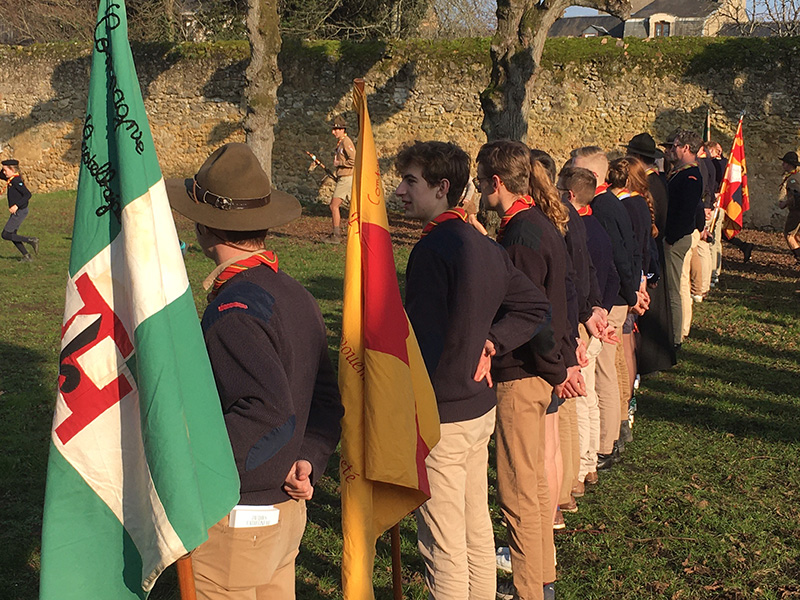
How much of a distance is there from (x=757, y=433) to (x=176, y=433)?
222 inches

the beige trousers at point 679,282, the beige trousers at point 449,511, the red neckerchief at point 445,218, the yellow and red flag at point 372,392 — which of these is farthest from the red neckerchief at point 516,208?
the beige trousers at point 679,282

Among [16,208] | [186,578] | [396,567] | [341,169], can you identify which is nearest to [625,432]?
[396,567]

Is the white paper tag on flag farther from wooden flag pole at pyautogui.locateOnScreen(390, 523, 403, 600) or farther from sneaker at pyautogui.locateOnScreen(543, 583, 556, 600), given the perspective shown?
sneaker at pyautogui.locateOnScreen(543, 583, 556, 600)

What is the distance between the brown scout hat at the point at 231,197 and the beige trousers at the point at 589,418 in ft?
10.2

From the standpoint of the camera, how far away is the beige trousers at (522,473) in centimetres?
396

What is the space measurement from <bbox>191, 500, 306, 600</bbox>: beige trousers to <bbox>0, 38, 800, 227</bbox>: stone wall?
18.1m

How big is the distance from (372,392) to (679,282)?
22.7ft

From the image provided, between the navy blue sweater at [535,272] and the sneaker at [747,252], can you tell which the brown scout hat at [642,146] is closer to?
the navy blue sweater at [535,272]

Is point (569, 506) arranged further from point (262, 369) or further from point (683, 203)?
point (683, 203)

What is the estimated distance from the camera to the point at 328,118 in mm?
22188

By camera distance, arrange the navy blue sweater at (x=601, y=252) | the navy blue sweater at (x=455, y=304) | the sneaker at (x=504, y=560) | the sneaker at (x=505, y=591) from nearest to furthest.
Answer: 1. the navy blue sweater at (x=455, y=304)
2. the sneaker at (x=505, y=591)
3. the sneaker at (x=504, y=560)
4. the navy blue sweater at (x=601, y=252)

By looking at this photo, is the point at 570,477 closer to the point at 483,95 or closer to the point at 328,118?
the point at 483,95

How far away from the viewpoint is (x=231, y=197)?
2.61 metres

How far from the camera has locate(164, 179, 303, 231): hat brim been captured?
257 centimetres
